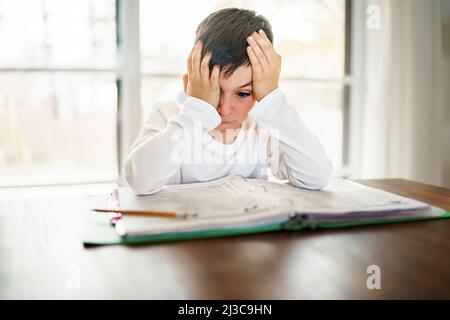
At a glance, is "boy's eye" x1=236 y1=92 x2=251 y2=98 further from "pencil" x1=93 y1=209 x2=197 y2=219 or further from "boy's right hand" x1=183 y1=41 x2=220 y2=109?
"pencil" x1=93 y1=209 x2=197 y2=219

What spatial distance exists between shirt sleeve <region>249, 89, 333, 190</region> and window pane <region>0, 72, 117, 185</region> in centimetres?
144

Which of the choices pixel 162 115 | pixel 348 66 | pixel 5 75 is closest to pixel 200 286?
pixel 162 115

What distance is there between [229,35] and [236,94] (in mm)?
133

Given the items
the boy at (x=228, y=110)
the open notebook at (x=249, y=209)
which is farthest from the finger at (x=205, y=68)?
the open notebook at (x=249, y=209)

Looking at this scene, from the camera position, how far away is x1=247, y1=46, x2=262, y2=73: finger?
915mm

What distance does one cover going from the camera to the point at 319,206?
2.39ft

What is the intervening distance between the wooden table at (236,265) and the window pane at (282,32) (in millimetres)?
1671

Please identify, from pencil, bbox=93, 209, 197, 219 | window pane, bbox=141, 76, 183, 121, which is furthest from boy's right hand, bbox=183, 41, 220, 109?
window pane, bbox=141, 76, 183, 121

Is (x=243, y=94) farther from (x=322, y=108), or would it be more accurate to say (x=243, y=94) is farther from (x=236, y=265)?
(x=322, y=108)

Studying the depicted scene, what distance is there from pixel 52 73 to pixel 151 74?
0.47 meters

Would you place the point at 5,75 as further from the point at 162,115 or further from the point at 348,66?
the point at 348,66

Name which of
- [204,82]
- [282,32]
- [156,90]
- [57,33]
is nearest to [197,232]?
[204,82]

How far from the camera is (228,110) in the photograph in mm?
972

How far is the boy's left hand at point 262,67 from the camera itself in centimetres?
92
